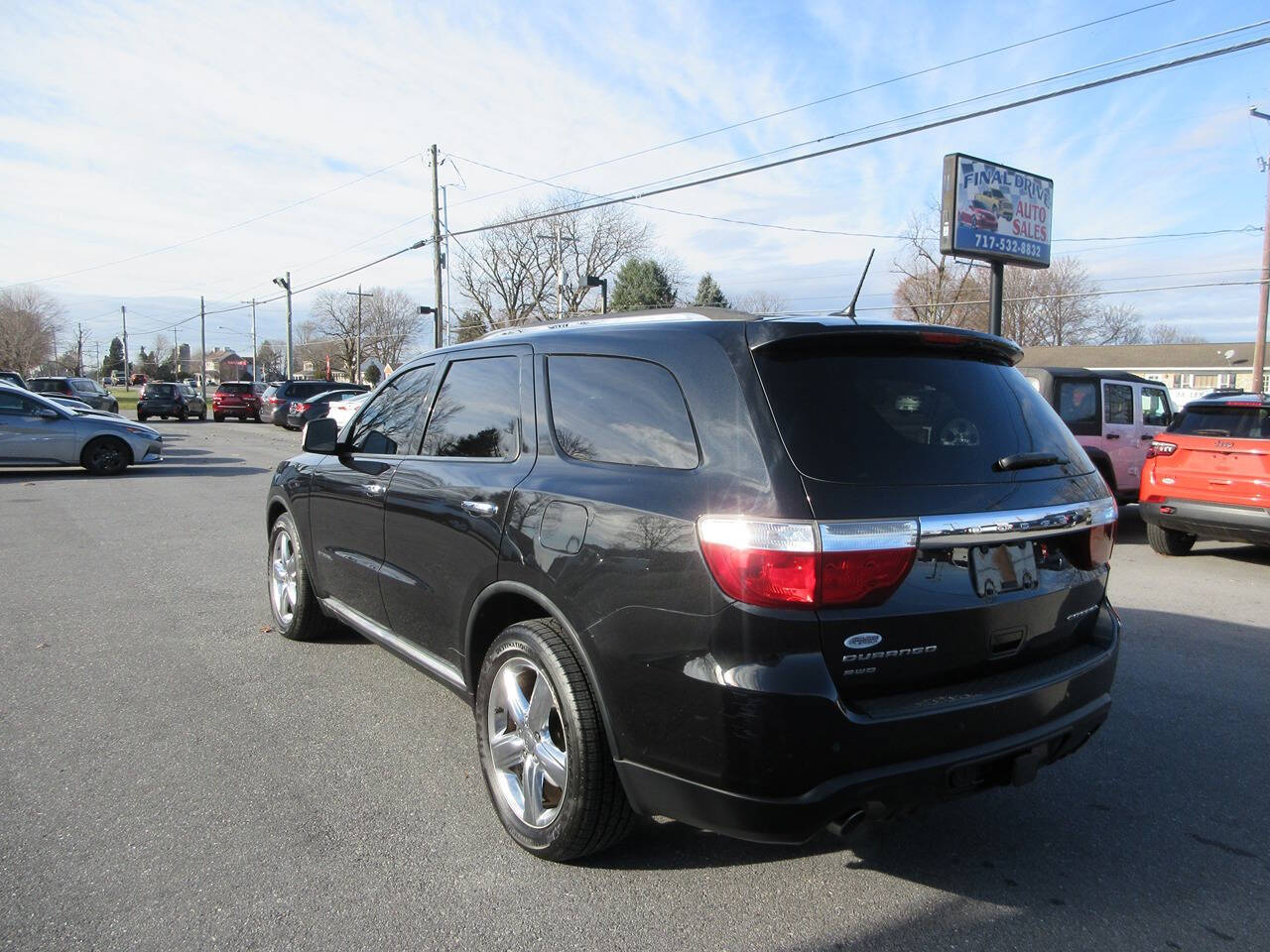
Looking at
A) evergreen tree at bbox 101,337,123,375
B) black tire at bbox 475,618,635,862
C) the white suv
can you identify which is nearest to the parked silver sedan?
the white suv

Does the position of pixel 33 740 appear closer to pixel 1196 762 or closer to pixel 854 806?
pixel 854 806

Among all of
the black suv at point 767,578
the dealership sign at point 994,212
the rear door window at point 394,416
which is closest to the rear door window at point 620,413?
the black suv at point 767,578

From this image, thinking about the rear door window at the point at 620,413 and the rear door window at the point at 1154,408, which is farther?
the rear door window at the point at 1154,408

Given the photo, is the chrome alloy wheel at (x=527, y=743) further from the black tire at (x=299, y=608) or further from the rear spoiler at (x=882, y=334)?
the black tire at (x=299, y=608)

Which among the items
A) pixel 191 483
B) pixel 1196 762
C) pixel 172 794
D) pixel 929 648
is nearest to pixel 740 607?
pixel 929 648

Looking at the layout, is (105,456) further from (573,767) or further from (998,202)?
(998,202)

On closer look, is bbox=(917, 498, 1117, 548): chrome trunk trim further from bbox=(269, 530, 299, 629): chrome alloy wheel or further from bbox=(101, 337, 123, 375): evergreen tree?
bbox=(101, 337, 123, 375): evergreen tree

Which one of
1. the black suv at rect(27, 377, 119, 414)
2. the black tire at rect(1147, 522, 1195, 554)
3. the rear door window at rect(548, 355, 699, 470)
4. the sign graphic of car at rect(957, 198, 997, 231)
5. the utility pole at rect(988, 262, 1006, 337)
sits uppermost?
the sign graphic of car at rect(957, 198, 997, 231)

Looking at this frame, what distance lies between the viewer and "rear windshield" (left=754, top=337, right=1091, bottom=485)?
8.55 ft

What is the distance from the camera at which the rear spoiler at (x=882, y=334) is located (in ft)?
→ 9.03

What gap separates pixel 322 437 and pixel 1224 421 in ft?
27.1

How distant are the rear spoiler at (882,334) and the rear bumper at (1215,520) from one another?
650cm

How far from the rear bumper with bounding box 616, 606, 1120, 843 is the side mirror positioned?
2875mm

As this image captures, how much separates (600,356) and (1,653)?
4.29 m
